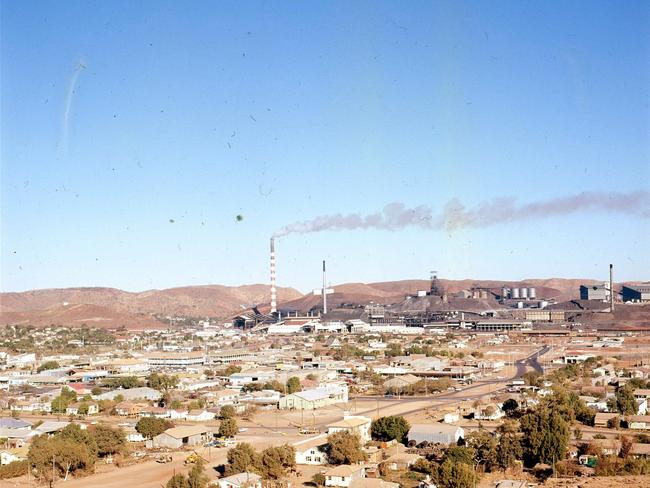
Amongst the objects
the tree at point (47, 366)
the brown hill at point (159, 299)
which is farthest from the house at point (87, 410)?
the brown hill at point (159, 299)

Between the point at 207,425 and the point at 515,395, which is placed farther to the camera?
the point at 515,395

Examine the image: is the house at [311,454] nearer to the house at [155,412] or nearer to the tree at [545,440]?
the tree at [545,440]

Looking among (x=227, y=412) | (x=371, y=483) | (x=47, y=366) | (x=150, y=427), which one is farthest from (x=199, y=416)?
(x=47, y=366)

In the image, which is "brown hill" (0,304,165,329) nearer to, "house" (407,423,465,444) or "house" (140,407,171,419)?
"house" (140,407,171,419)

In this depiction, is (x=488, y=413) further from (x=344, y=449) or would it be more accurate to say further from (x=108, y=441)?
(x=108, y=441)

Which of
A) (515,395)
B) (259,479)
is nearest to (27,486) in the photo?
(259,479)

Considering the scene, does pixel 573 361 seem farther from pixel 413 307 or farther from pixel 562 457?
pixel 413 307
